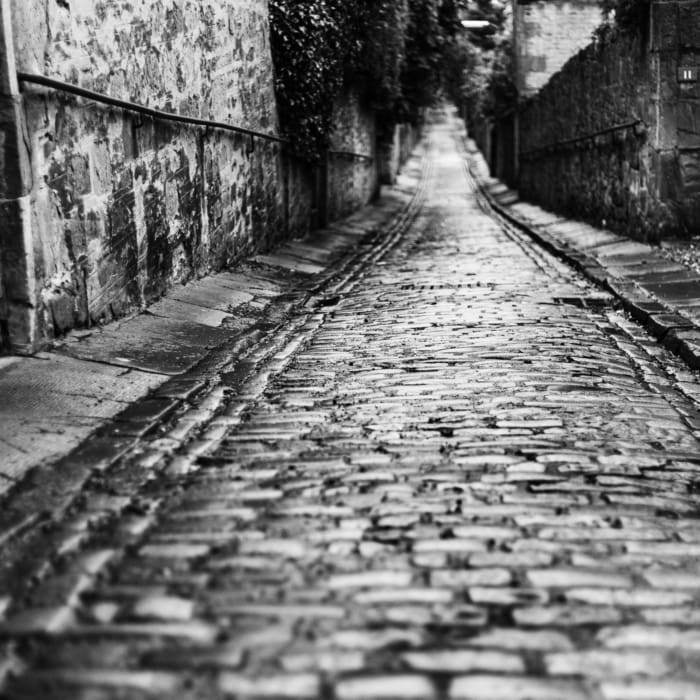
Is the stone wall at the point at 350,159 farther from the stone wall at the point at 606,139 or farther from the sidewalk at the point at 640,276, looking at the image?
the stone wall at the point at 606,139

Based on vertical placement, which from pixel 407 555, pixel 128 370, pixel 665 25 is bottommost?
pixel 407 555

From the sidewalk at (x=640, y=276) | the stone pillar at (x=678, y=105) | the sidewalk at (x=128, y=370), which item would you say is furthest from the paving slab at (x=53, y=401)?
the stone pillar at (x=678, y=105)

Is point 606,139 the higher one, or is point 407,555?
point 606,139

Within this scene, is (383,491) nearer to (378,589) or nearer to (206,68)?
(378,589)

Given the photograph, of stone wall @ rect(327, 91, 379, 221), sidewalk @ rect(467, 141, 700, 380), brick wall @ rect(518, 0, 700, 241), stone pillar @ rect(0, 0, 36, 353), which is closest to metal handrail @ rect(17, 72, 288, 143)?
stone pillar @ rect(0, 0, 36, 353)

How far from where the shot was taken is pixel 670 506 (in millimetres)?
3689

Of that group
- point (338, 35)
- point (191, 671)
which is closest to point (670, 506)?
point (191, 671)

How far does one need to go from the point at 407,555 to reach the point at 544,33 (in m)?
27.1

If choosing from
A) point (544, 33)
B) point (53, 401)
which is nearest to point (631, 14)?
point (53, 401)

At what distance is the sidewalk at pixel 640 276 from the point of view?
722cm

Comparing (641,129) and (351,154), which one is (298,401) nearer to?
(641,129)

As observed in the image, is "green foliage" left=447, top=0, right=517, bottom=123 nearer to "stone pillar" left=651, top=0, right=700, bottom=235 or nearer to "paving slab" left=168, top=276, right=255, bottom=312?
"stone pillar" left=651, top=0, right=700, bottom=235

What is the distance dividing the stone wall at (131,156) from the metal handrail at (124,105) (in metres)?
0.06

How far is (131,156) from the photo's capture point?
7660 millimetres
